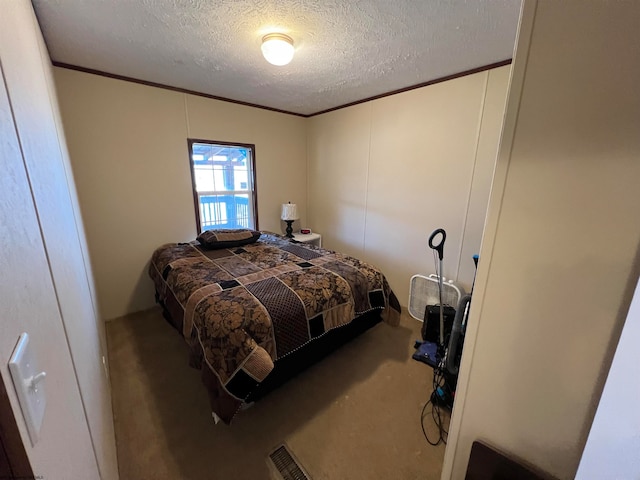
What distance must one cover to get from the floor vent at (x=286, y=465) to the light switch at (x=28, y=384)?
1.31 metres

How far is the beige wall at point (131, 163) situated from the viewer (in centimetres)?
236

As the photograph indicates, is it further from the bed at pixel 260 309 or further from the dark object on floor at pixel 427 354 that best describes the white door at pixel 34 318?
the dark object on floor at pixel 427 354

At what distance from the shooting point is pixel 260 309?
1633 mm

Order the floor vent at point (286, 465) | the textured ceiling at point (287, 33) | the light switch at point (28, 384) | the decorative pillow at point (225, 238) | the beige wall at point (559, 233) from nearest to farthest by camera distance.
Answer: the light switch at point (28, 384)
the beige wall at point (559, 233)
the floor vent at point (286, 465)
the textured ceiling at point (287, 33)
the decorative pillow at point (225, 238)

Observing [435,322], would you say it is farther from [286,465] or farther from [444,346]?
[286,465]

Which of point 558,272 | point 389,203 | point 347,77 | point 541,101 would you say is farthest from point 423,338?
point 347,77

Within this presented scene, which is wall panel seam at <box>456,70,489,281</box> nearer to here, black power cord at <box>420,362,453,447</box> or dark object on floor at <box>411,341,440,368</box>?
dark object on floor at <box>411,341,440,368</box>

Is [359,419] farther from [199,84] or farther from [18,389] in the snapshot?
[199,84]

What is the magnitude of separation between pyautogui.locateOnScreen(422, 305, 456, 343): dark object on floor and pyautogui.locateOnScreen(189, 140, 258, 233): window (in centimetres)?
247

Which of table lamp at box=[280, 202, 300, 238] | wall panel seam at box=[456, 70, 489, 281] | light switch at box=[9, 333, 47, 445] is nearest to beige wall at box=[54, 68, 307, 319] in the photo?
table lamp at box=[280, 202, 300, 238]

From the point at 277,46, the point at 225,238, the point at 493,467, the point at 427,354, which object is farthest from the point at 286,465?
the point at 277,46

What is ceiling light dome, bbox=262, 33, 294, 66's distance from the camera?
65.4 inches

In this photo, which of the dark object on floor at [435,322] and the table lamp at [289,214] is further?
the table lamp at [289,214]

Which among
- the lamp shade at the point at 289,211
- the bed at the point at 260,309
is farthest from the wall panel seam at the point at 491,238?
the lamp shade at the point at 289,211
